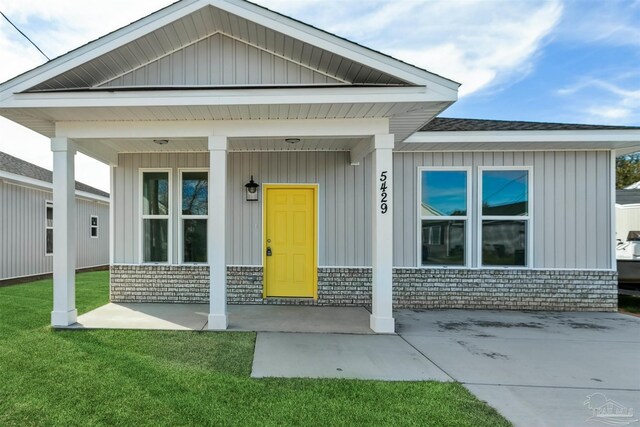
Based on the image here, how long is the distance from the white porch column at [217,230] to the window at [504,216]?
459 cm

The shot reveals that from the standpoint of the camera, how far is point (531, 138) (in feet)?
18.6

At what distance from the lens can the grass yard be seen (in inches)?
262

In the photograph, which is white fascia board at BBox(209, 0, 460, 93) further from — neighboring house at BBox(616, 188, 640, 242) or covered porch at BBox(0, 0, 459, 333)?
neighboring house at BBox(616, 188, 640, 242)

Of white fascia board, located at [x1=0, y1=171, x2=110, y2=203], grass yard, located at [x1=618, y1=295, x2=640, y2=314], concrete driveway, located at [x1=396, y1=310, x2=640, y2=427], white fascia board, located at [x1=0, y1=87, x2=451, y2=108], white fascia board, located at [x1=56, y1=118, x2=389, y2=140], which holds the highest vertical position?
white fascia board, located at [x1=0, y1=87, x2=451, y2=108]

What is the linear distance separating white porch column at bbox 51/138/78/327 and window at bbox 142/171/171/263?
1.66m

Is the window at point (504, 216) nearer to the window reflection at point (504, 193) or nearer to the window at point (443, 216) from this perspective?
the window reflection at point (504, 193)

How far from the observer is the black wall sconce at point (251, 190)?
20.3 feet

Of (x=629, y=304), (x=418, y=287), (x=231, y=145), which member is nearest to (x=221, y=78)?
(x=231, y=145)

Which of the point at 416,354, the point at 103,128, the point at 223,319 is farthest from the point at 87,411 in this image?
the point at 103,128

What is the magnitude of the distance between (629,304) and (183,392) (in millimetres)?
8943

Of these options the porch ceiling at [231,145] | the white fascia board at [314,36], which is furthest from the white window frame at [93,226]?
the white fascia board at [314,36]

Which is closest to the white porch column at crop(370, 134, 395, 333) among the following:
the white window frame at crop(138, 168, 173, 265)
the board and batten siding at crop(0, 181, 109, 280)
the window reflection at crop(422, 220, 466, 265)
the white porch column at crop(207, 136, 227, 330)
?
the window reflection at crop(422, 220, 466, 265)

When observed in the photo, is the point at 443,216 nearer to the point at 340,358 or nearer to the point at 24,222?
the point at 340,358

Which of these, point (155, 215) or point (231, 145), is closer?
point (231, 145)
